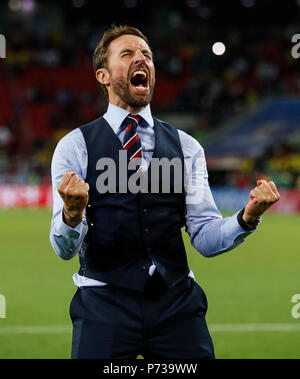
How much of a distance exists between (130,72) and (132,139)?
312mm

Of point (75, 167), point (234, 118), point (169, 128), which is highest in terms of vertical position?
point (234, 118)

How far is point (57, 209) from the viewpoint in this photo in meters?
3.11

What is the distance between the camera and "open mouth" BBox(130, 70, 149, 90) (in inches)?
128

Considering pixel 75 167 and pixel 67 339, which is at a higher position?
pixel 75 167

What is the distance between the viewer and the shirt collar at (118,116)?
3.31m

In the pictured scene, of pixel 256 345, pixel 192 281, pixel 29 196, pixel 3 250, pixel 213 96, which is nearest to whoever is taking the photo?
pixel 192 281

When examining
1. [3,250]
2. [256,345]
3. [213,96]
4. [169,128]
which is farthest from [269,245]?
[213,96]

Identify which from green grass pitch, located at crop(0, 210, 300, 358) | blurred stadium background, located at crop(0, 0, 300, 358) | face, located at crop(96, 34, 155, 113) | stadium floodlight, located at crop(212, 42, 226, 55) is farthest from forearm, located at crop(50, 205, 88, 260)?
blurred stadium background, located at crop(0, 0, 300, 358)

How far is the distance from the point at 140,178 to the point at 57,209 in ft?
1.32

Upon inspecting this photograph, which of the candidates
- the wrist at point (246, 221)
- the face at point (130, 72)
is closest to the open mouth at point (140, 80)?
the face at point (130, 72)

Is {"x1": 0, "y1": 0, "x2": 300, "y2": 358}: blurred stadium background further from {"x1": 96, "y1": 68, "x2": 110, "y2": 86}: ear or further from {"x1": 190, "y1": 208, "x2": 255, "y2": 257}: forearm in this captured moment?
{"x1": 96, "y1": 68, "x2": 110, "y2": 86}: ear

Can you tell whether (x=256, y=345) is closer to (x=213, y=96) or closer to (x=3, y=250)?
(x=3, y=250)

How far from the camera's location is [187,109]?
31766 millimetres

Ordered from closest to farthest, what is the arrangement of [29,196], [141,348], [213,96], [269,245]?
[141,348], [269,245], [29,196], [213,96]
